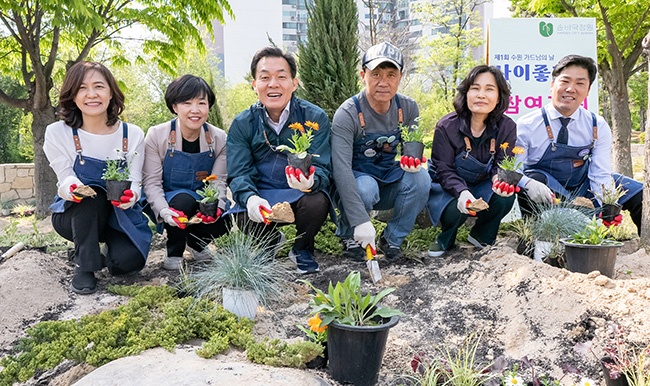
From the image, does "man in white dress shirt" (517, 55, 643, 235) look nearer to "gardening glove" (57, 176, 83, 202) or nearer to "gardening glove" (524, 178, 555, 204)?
"gardening glove" (524, 178, 555, 204)

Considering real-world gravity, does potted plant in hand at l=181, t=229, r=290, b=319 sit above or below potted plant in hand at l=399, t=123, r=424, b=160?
below

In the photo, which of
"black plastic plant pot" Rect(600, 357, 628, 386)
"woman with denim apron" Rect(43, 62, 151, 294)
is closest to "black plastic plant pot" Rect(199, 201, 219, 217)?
"woman with denim apron" Rect(43, 62, 151, 294)

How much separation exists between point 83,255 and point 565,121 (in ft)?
12.1

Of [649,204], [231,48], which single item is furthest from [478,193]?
[231,48]

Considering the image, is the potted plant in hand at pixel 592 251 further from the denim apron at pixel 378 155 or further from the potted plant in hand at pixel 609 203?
the denim apron at pixel 378 155

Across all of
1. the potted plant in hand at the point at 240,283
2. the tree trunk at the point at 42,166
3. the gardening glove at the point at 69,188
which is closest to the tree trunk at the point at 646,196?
the potted plant in hand at the point at 240,283

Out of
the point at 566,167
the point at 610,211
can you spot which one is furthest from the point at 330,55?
the point at 610,211

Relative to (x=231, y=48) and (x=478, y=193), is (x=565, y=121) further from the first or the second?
(x=231, y=48)

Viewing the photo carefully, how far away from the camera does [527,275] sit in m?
2.91

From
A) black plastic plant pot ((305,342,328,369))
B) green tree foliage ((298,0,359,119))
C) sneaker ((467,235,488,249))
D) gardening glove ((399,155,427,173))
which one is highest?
green tree foliage ((298,0,359,119))

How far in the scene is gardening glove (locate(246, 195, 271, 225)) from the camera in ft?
10.4

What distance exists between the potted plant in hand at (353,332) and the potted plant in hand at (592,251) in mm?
1665

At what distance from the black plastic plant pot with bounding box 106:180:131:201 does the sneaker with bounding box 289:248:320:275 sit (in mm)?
1275

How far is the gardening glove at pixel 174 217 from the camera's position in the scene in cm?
338
